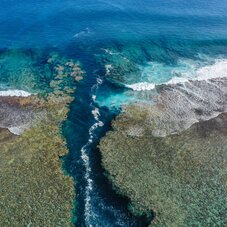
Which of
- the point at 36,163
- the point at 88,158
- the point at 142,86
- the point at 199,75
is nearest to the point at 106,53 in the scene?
the point at 142,86

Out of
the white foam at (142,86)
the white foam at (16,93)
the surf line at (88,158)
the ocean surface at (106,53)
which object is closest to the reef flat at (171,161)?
the ocean surface at (106,53)

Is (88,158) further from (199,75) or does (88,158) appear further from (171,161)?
(199,75)

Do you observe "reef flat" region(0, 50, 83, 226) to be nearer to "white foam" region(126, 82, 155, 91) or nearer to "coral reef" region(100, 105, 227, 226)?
"coral reef" region(100, 105, 227, 226)

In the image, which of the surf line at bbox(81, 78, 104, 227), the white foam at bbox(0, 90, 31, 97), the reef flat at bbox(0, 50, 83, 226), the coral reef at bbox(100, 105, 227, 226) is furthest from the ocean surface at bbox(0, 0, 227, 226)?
the coral reef at bbox(100, 105, 227, 226)

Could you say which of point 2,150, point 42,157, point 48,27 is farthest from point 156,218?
point 48,27

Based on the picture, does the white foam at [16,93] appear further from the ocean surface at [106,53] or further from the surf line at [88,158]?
the surf line at [88,158]

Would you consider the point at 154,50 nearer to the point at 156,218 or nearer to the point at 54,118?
the point at 54,118
